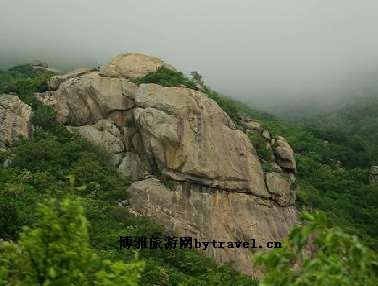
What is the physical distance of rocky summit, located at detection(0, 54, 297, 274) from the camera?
27438 millimetres

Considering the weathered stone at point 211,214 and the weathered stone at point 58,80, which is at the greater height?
the weathered stone at point 58,80

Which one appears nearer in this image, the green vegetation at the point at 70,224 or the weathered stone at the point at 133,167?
the green vegetation at the point at 70,224

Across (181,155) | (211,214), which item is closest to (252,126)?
(181,155)

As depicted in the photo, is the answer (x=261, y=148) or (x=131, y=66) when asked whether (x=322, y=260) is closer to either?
(x=261, y=148)

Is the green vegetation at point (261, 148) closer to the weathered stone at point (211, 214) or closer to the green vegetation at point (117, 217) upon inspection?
the green vegetation at point (117, 217)

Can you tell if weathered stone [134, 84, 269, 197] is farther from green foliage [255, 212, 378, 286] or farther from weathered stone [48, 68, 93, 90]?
green foliage [255, 212, 378, 286]


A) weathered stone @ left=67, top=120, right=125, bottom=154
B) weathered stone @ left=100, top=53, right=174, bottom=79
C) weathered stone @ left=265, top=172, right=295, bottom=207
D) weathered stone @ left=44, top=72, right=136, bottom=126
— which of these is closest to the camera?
weathered stone @ left=265, top=172, right=295, bottom=207

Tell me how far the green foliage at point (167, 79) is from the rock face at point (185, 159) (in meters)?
0.87

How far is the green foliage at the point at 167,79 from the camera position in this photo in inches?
1276

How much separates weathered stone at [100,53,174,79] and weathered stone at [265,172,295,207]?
9.25m

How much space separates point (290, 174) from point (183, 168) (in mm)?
7345

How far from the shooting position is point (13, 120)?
31.1 metres

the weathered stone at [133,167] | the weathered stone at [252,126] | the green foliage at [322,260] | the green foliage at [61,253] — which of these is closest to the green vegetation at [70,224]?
A: the green foliage at [61,253]

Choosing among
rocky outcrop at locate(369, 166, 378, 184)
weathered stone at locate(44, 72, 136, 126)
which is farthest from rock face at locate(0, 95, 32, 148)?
rocky outcrop at locate(369, 166, 378, 184)
